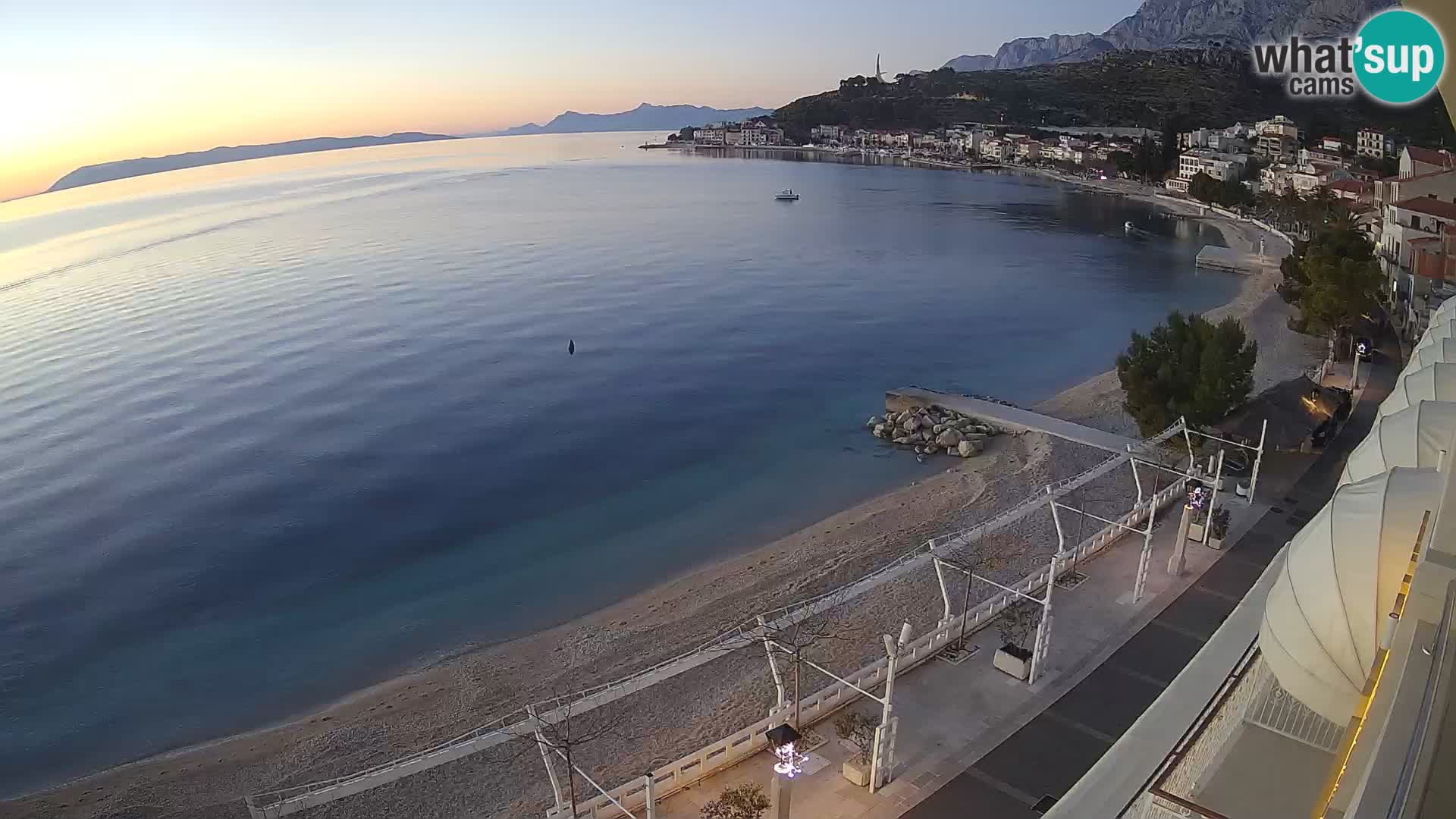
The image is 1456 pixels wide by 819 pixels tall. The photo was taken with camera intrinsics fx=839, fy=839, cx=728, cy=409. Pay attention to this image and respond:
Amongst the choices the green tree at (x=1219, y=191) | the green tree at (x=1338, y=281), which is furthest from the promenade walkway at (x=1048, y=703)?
the green tree at (x=1219, y=191)

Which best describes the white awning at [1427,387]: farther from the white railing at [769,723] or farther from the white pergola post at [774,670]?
the white pergola post at [774,670]

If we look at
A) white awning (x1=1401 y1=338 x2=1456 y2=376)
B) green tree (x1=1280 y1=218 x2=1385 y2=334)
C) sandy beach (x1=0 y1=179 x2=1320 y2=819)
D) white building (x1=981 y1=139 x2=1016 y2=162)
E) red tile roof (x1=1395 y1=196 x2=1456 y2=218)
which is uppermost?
white building (x1=981 y1=139 x2=1016 y2=162)

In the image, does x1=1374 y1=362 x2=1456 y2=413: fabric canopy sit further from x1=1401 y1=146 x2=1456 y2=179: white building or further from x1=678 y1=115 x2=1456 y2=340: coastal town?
x1=1401 y1=146 x2=1456 y2=179: white building

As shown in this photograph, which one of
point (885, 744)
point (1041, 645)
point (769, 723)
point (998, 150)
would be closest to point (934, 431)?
point (1041, 645)

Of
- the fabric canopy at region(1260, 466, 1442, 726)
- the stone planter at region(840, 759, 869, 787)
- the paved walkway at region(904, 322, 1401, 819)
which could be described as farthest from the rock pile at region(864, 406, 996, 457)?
the fabric canopy at region(1260, 466, 1442, 726)

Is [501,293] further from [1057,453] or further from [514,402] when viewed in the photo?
[1057,453]

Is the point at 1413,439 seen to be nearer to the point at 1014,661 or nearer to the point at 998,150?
the point at 1014,661

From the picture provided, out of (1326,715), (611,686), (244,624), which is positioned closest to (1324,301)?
(1326,715)
